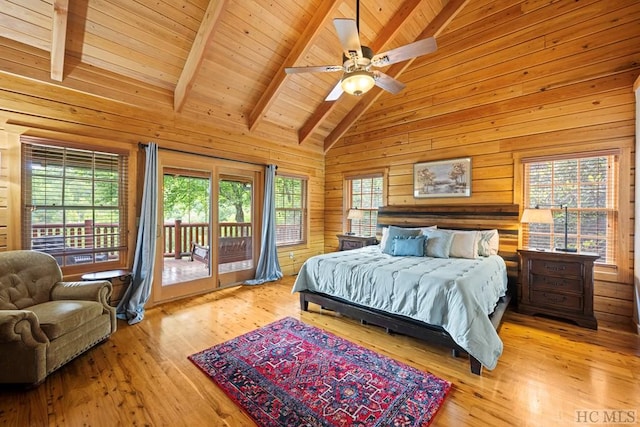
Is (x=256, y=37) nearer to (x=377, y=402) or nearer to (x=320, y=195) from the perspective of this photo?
(x=320, y=195)

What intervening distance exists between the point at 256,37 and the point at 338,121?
261 cm

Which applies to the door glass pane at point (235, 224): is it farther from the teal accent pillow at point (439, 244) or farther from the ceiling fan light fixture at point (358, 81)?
the teal accent pillow at point (439, 244)

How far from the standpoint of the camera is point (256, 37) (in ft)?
12.2

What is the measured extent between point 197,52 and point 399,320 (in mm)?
3963

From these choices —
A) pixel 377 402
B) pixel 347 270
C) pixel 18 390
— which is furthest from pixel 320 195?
pixel 18 390

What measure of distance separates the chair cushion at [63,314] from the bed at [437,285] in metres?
2.17

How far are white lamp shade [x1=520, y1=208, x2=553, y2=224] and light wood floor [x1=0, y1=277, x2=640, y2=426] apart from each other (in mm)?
1264

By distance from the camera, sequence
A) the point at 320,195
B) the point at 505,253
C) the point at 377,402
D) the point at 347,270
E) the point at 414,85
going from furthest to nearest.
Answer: the point at 320,195, the point at 414,85, the point at 505,253, the point at 347,270, the point at 377,402

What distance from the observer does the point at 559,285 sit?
337 centimetres

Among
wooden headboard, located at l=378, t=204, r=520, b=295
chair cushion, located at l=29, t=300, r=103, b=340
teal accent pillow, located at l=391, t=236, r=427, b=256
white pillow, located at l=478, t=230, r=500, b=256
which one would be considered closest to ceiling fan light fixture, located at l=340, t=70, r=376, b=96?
teal accent pillow, located at l=391, t=236, r=427, b=256

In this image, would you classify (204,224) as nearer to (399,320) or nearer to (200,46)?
(200,46)

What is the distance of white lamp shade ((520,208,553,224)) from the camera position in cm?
338

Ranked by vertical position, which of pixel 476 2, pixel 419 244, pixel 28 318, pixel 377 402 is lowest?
pixel 377 402

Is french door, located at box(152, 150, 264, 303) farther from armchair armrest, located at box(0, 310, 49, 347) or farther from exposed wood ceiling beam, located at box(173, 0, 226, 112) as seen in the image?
armchair armrest, located at box(0, 310, 49, 347)
